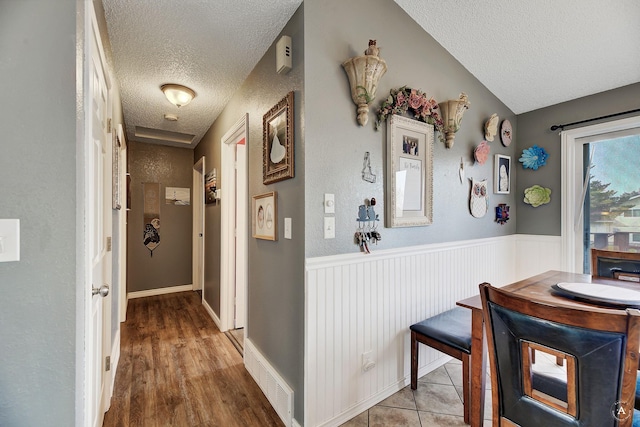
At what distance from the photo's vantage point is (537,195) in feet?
9.67

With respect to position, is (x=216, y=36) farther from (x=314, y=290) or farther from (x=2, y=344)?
(x=2, y=344)

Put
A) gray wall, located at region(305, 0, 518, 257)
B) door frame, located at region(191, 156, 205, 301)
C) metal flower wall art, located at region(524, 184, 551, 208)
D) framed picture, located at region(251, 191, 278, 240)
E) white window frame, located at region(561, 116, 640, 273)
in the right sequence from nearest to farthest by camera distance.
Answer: gray wall, located at region(305, 0, 518, 257), framed picture, located at region(251, 191, 278, 240), white window frame, located at region(561, 116, 640, 273), metal flower wall art, located at region(524, 184, 551, 208), door frame, located at region(191, 156, 205, 301)

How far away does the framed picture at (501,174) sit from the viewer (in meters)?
2.82

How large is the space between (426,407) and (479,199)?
1.76 m

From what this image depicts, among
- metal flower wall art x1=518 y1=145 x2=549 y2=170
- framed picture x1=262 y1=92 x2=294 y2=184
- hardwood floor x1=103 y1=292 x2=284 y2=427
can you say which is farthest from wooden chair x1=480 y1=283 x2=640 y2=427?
metal flower wall art x1=518 y1=145 x2=549 y2=170

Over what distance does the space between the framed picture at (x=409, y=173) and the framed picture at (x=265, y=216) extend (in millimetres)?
734

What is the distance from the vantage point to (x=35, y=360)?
810 millimetres

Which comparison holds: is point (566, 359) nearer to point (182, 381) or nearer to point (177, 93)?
point (182, 381)

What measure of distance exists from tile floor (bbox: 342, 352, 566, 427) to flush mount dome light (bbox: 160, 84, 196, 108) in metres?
2.73

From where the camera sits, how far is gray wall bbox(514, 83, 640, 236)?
2.58 metres

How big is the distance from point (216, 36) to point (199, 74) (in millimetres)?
540

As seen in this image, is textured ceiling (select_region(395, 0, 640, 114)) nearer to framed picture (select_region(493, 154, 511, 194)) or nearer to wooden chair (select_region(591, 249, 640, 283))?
framed picture (select_region(493, 154, 511, 194))

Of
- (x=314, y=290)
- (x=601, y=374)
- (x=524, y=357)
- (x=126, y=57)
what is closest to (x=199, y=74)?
(x=126, y=57)

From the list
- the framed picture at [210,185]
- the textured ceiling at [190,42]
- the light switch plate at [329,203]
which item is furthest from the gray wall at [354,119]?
the framed picture at [210,185]
